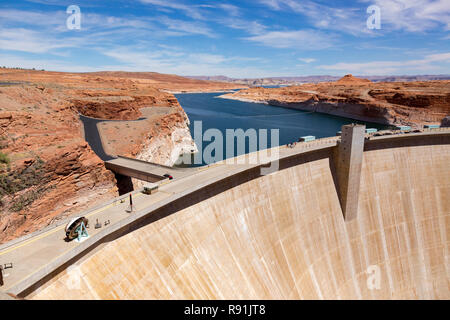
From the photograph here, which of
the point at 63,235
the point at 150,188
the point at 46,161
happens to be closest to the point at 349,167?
the point at 150,188

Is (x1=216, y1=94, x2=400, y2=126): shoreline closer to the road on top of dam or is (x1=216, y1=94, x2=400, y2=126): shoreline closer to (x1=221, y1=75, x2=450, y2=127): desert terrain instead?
(x1=221, y1=75, x2=450, y2=127): desert terrain

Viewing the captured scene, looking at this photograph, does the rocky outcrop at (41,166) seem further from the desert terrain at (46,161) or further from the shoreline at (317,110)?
the shoreline at (317,110)

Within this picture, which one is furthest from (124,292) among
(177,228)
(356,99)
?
(356,99)

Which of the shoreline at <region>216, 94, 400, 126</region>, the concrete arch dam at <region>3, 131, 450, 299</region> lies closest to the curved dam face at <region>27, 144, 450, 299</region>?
the concrete arch dam at <region>3, 131, 450, 299</region>

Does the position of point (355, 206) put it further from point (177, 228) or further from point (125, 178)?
point (125, 178)

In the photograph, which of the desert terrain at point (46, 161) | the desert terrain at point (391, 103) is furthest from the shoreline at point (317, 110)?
the desert terrain at point (46, 161)

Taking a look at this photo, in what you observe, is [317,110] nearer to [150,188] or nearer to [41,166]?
[41,166]
